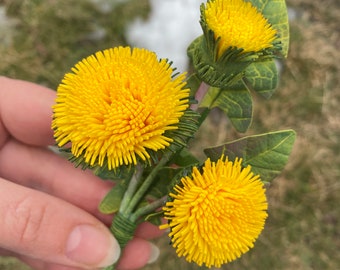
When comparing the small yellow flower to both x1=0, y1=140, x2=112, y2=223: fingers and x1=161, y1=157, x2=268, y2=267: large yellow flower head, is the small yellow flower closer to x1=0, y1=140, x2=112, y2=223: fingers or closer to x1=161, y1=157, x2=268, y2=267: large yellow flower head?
Result: x1=161, y1=157, x2=268, y2=267: large yellow flower head

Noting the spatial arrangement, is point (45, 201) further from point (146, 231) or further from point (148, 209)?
point (146, 231)

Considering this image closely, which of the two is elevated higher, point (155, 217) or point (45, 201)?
point (155, 217)

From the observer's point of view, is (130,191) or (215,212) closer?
(215,212)

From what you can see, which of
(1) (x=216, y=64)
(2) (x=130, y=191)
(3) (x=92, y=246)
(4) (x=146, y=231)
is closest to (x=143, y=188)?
(2) (x=130, y=191)

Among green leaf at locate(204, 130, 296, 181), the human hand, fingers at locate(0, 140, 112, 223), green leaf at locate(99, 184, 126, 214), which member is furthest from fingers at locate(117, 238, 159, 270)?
green leaf at locate(204, 130, 296, 181)

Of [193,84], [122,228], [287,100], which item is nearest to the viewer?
[193,84]

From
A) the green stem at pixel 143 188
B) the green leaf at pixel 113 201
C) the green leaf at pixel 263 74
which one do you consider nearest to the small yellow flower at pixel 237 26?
the green leaf at pixel 263 74
